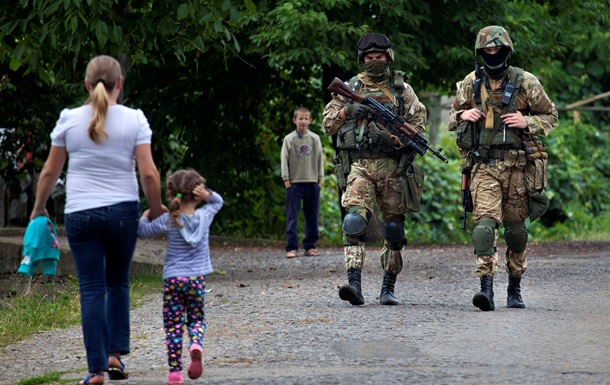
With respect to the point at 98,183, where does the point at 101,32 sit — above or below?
above

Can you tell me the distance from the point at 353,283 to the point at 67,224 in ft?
11.7

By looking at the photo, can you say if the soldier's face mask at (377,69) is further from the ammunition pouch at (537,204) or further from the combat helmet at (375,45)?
the ammunition pouch at (537,204)

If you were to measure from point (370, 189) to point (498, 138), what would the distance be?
102 centimetres

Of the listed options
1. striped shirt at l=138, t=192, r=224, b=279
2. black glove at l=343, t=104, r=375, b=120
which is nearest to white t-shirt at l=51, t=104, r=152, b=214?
Answer: striped shirt at l=138, t=192, r=224, b=279

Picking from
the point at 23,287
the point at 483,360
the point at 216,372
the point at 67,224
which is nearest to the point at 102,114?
the point at 67,224

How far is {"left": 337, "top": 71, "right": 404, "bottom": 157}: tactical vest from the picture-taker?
9.45m

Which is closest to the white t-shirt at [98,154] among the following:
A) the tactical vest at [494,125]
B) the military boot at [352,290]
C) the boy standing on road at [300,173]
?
the military boot at [352,290]

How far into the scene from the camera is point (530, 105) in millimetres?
9133

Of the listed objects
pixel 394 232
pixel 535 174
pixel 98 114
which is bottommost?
pixel 394 232

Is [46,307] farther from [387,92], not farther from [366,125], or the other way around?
[387,92]

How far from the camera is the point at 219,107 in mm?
19438

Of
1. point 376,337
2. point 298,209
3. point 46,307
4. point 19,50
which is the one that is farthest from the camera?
point 298,209

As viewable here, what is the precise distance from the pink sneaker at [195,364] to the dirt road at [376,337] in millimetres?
174

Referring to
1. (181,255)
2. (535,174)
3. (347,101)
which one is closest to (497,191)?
(535,174)
